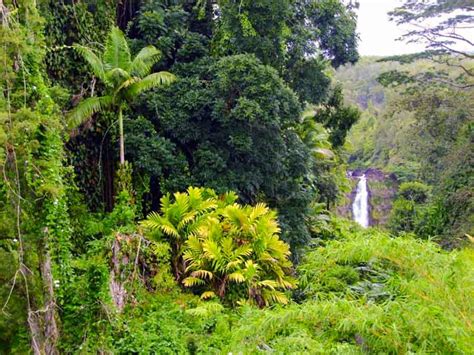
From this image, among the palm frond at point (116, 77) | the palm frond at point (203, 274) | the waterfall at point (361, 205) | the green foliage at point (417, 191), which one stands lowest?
the waterfall at point (361, 205)

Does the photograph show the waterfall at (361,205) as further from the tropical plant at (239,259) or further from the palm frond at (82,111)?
the palm frond at (82,111)

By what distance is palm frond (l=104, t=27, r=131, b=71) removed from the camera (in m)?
8.91

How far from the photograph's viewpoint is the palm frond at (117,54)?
351 inches

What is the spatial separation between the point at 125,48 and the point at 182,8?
284 centimetres

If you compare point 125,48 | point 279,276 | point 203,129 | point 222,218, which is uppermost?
point 125,48

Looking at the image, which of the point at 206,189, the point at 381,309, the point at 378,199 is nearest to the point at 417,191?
the point at 378,199

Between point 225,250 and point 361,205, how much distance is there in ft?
70.0

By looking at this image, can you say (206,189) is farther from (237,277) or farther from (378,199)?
(378,199)

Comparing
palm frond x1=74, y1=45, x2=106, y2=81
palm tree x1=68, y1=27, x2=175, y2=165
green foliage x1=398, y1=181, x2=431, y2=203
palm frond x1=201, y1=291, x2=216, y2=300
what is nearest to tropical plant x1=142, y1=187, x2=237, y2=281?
palm frond x1=201, y1=291, x2=216, y2=300

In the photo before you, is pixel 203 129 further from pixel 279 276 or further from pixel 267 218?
pixel 279 276

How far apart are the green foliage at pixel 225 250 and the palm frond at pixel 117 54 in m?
2.95

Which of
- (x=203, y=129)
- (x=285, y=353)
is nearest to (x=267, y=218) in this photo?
(x=203, y=129)

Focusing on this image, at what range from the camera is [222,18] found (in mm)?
10305

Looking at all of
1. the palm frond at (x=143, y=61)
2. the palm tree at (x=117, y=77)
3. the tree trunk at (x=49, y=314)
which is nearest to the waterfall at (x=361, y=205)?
the palm frond at (x=143, y=61)
